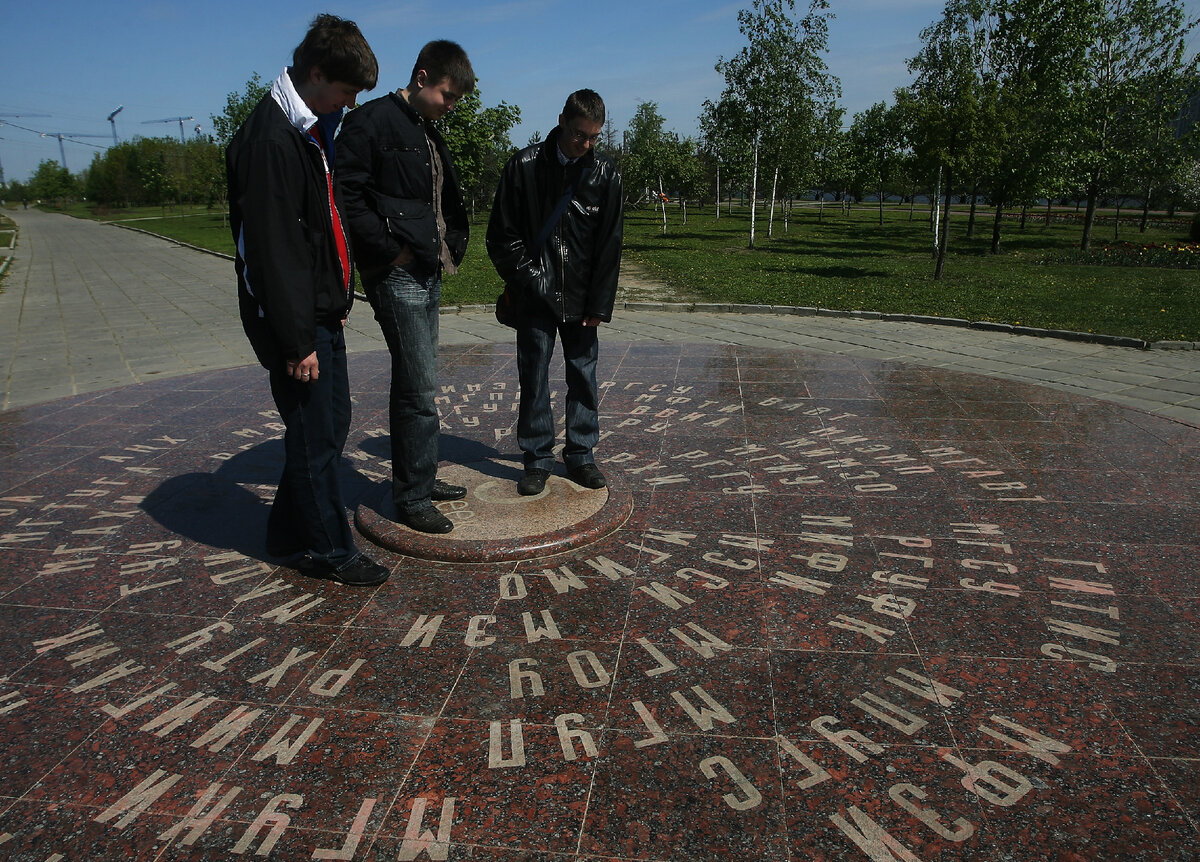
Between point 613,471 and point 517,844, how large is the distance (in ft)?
9.46

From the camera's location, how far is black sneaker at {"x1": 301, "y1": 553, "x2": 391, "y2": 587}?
3.52 meters

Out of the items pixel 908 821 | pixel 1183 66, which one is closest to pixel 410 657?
pixel 908 821

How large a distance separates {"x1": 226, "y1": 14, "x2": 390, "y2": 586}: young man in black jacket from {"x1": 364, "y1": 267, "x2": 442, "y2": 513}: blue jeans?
28 centimetres

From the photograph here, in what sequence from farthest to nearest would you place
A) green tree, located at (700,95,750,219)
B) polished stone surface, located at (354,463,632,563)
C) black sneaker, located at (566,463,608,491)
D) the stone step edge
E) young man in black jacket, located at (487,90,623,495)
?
green tree, located at (700,95,750,219), the stone step edge, black sneaker, located at (566,463,608,491), young man in black jacket, located at (487,90,623,495), polished stone surface, located at (354,463,632,563)

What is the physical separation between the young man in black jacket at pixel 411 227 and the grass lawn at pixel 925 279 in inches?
362

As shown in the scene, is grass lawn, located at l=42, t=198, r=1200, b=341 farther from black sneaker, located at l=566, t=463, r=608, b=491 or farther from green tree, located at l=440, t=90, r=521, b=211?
black sneaker, located at l=566, t=463, r=608, b=491

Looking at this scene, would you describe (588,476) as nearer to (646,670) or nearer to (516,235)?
(516,235)

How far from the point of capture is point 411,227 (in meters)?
3.50

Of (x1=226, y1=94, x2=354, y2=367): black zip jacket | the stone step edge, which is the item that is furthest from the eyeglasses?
the stone step edge

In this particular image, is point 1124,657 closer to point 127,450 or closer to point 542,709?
point 542,709

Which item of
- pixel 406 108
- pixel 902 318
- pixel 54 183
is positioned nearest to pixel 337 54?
pixel 406 108

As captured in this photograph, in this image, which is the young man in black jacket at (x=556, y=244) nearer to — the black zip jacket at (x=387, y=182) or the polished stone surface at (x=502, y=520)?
the polished stone surface at (x=502, y=520)

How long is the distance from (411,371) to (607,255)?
1.21 m

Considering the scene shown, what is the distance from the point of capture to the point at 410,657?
9.85 feet
